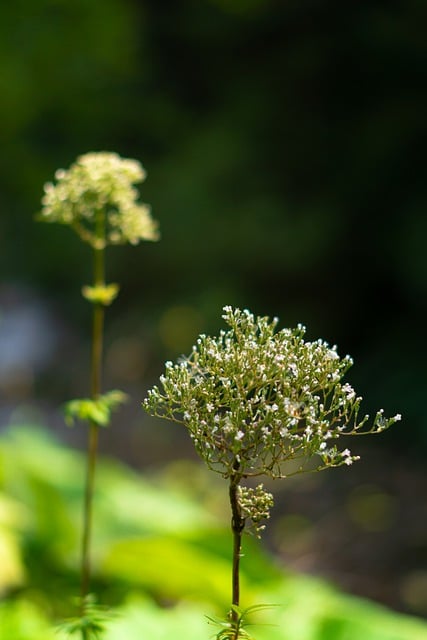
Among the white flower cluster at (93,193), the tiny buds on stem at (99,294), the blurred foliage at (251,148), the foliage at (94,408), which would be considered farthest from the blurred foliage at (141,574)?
the blurred foliage at (251,148)

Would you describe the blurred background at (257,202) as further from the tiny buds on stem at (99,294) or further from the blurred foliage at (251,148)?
the tiny buds on stem at (99,294)

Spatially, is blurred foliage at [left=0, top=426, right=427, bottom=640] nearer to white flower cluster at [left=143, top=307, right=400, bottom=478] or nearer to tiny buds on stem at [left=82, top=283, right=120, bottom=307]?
tiny buds on stem at [left=82, top=283, right=120, bottom=307]

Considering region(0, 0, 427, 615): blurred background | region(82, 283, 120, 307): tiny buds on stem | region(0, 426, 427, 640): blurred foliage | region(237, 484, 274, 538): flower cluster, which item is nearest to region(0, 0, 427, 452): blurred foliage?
region(0, 0, 427, 615): blurred background

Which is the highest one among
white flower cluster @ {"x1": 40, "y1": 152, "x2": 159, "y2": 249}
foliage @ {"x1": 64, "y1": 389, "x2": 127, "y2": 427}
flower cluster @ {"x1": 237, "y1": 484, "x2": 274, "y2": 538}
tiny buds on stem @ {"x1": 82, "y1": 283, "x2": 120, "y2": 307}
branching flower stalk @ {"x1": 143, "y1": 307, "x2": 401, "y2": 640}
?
white flower cluster @ {"x1": 40, "y1": 152, "x2": 159, "y2": 249}

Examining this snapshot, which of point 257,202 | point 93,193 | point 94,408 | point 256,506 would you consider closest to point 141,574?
point 94,408

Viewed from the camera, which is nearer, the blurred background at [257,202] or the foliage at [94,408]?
the foliage at [94,408]

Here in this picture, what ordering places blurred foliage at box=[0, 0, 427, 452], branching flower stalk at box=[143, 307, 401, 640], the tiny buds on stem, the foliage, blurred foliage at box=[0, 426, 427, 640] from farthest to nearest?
blurred foliage at box=[0, 0, 427, 452]
blurred foliage at box=[0, 426, 427, 640]
the tiny buds on stem
the foliage
branching flower stalk at box=[143, 307, 401, 640]

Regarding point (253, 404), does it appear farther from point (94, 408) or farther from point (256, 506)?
point (94, 408)
